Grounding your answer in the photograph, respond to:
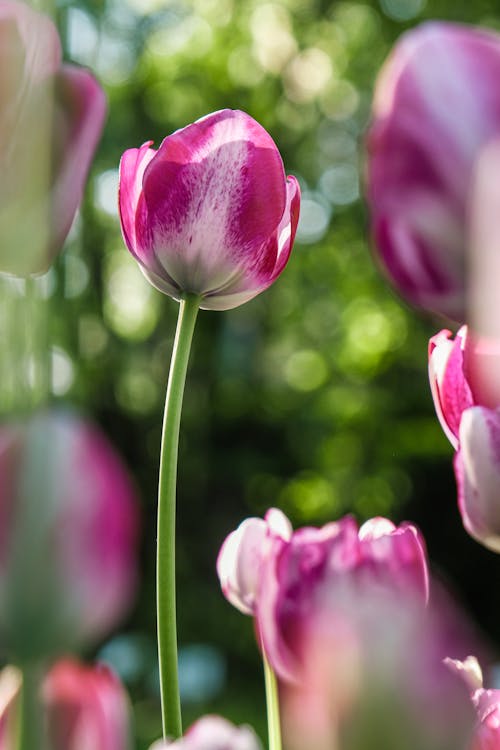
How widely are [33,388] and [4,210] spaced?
43 mm

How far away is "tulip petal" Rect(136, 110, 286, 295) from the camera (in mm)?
213

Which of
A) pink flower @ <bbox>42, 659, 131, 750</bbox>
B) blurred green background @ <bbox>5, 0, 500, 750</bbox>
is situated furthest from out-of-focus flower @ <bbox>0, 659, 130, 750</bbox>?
blurred green background @ <bbox>5, 0, 500, 750</bbox>

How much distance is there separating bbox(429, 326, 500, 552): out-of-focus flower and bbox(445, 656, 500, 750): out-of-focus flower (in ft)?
0.07

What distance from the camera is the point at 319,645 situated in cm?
15

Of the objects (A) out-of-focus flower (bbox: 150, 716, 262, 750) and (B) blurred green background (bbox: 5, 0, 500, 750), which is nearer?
(A) out-of-focus flower (bbox: 150, 716, 262, 750)

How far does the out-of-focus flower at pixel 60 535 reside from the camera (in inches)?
4.9

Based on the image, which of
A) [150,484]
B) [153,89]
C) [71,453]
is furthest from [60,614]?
[153,89]

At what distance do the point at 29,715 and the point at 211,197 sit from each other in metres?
0.12

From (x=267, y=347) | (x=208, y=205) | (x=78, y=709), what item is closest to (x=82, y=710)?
(x=78, y=709)

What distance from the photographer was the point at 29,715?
135 mm

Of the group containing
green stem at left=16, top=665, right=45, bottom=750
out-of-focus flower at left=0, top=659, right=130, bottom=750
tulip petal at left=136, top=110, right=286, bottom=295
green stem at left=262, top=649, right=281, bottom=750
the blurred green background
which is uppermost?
tulip petal at left=136, top=110, right=286, bottom=295

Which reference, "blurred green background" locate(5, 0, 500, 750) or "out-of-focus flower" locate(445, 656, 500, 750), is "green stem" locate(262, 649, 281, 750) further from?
"blurred green background" locate(5, 0, 500, 750)

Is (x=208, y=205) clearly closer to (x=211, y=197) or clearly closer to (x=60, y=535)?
(x=211, y=197)

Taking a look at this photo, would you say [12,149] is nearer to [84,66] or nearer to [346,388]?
[84,66]
